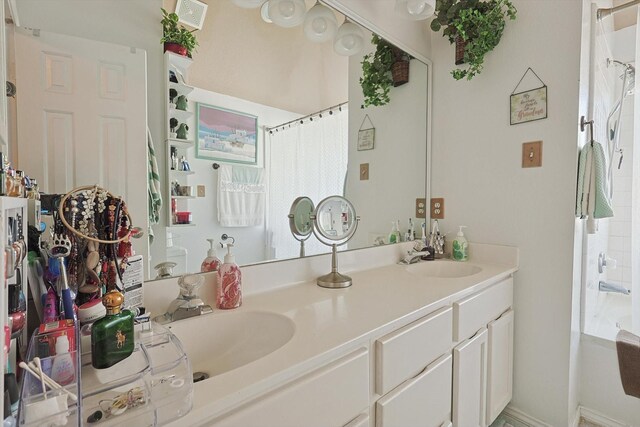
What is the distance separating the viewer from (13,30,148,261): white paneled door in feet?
2.37

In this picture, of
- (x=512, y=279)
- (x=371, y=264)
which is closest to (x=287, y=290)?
(x=371, y=264)

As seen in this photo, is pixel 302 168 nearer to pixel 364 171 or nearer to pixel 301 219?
pixel 301 219

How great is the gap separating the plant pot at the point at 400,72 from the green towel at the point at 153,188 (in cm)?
146

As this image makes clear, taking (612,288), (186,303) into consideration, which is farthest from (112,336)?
(612,288)

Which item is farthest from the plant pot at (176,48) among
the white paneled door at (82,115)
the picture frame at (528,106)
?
the picture frame at (528,106)

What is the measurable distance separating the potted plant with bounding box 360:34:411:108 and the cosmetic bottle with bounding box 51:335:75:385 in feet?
5.28

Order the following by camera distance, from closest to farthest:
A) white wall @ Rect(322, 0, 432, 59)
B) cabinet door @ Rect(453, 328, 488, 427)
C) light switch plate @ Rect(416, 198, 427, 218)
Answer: cabinet door @ Rect(453, 328, 488, 427)
white wall @ Rect(322, 0, 432, 59)
light switch plate @ Rect(416, 198, 427, 218)

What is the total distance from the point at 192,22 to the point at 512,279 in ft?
5.98

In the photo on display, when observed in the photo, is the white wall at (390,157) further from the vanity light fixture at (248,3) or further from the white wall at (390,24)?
the vanity light fixture at (248,3)

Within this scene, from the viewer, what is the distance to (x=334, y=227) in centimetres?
133

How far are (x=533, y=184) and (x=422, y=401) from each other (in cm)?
120

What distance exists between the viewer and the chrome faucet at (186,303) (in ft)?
2.81

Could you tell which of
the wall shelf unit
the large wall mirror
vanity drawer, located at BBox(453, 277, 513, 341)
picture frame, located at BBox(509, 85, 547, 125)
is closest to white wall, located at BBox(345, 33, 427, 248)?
the large wall mirror

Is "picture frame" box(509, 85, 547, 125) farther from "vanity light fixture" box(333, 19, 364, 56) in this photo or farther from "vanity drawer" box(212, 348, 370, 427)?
"vanity drawer" box(212, 348, 370, 427)
